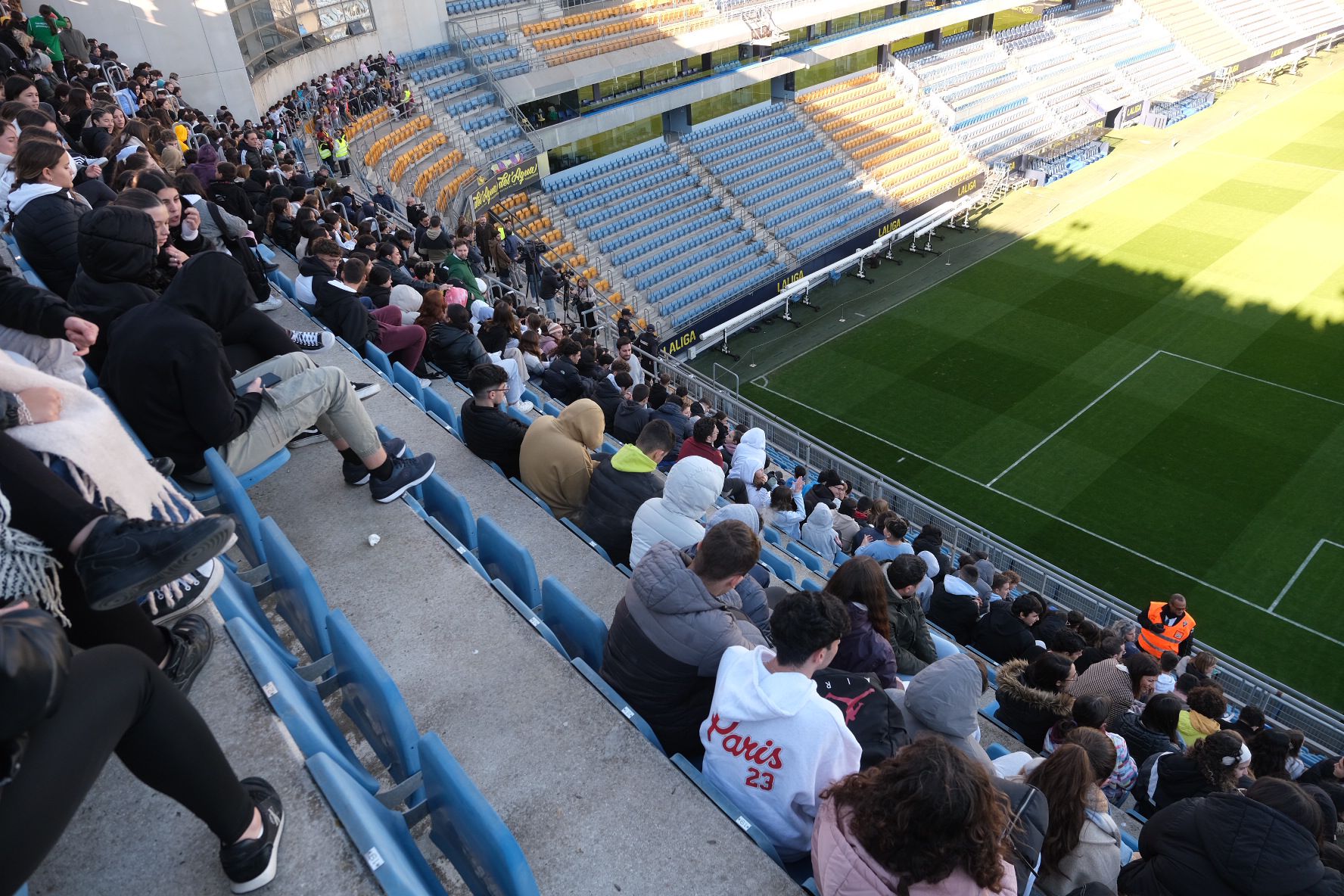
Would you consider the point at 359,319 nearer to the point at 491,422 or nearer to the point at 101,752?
the point at 491,422

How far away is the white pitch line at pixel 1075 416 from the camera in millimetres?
14531

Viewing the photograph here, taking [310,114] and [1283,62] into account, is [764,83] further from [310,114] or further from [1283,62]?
[1283,62]

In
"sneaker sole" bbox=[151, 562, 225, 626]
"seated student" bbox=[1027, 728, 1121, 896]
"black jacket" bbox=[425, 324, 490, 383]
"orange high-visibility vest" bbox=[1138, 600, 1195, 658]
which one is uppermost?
"sneaker sole" bbox=[151, 562, 225, 626]

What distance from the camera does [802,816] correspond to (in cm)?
297

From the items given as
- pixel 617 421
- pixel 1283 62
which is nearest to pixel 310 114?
pixel 617 421

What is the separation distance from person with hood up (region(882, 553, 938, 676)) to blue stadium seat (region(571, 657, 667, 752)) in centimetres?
177

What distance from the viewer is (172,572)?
7.34 feet

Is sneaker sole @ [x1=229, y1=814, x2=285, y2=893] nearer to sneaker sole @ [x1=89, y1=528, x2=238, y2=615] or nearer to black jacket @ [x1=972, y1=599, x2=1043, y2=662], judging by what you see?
sneaker sole @ [x1=89, y1=528, x2=238, y2=615]

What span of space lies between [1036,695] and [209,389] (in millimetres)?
4614

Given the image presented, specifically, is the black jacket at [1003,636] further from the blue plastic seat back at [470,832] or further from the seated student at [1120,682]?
the blue plastic seat back at [470,832]

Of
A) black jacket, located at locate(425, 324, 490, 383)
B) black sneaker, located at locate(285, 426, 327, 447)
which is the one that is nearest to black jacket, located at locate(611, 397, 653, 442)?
black jacket, located at locate(425, 324, 490, 383)

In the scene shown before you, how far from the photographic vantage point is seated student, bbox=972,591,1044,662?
21.8ft

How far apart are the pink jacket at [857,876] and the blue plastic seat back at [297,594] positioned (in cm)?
209

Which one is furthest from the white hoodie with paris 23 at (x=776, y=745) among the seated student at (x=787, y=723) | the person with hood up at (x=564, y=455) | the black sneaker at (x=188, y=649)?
the person with hood up at (x=564, y=455)
